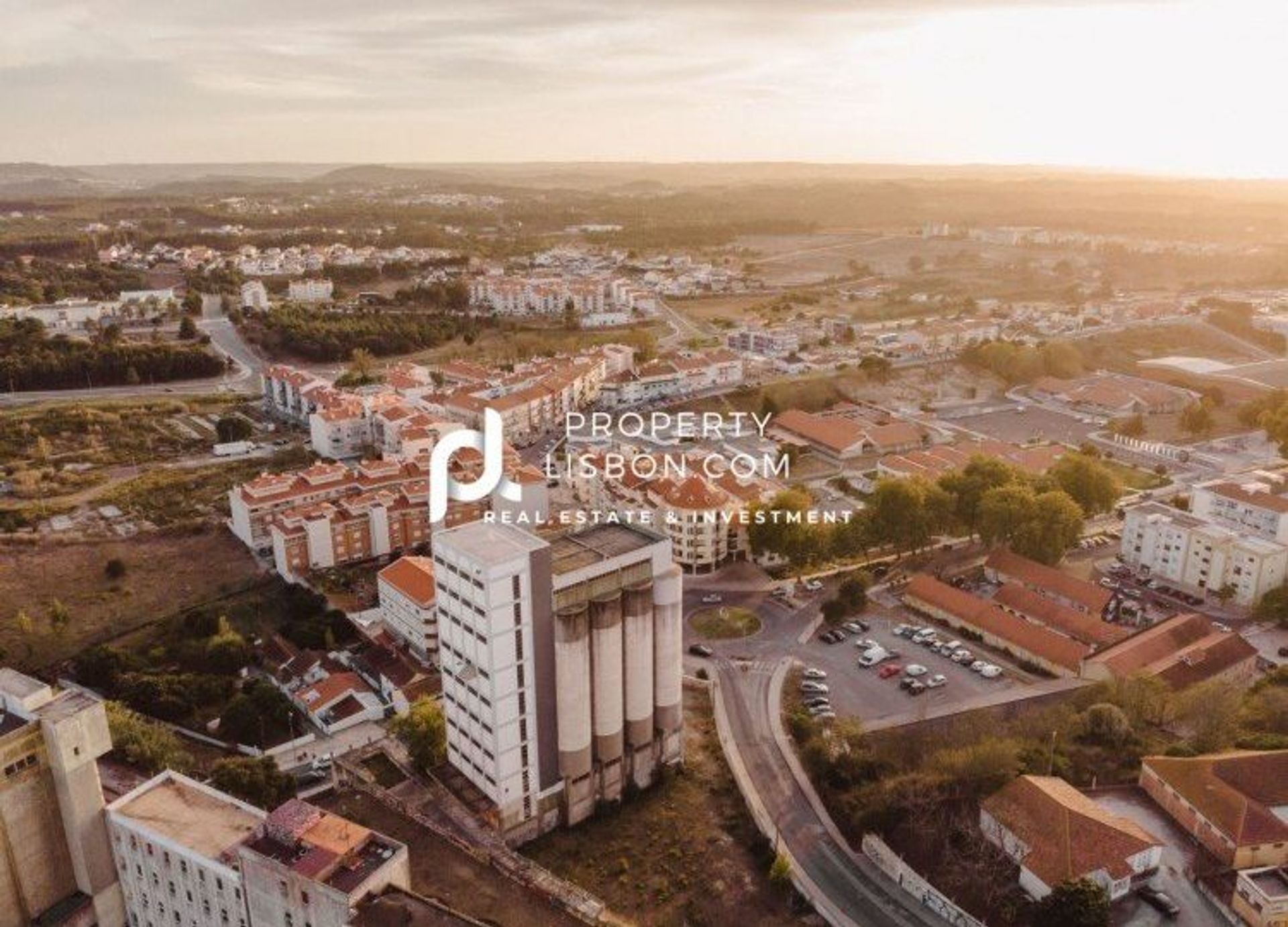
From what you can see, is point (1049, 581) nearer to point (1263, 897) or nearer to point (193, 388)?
point (1263, 897)

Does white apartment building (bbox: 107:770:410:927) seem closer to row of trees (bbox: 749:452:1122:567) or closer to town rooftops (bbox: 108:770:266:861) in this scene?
town rooftops (bbox: 108:770:266:861)

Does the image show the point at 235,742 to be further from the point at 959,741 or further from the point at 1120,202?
the point at 1120,202

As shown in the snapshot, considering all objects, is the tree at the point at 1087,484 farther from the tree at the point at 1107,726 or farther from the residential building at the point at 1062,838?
the residential building at the point at 1062,838

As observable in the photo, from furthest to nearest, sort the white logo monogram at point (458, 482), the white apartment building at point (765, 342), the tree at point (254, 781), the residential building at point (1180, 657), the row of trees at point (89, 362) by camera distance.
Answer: the white apartment building at point (765, 342), the row of trees at point (89, 362), the white logo monogram at point (458, 482), the residential building at point (1180, 657), the tree at point (254, 781)

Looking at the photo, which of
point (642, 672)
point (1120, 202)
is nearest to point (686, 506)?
point (642, 672)

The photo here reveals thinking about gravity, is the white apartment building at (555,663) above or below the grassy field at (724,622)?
above

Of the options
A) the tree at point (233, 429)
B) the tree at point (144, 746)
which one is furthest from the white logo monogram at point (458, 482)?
the tree at point (233, 429)
